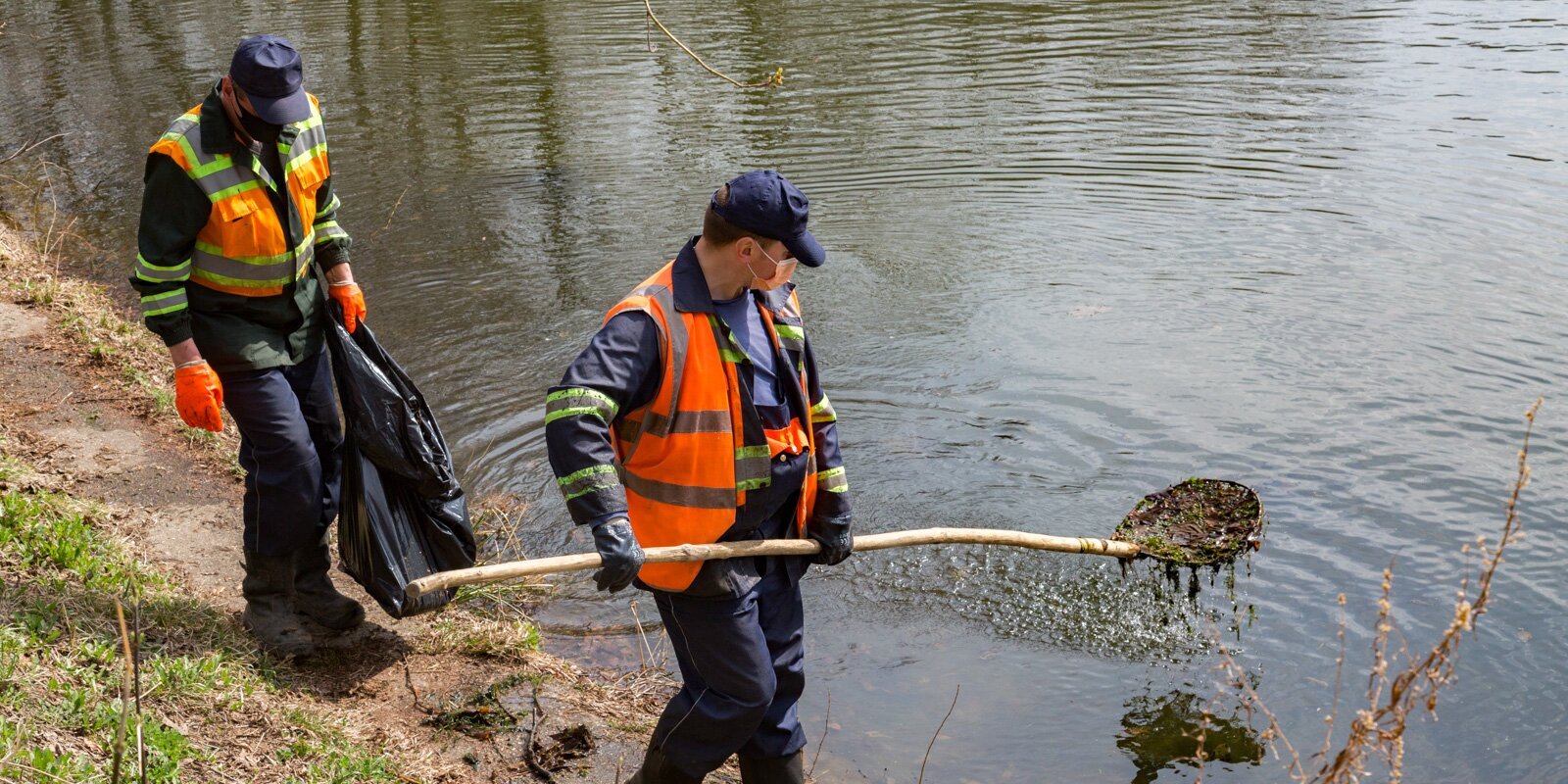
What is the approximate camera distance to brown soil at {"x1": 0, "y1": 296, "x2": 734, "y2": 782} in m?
4.33

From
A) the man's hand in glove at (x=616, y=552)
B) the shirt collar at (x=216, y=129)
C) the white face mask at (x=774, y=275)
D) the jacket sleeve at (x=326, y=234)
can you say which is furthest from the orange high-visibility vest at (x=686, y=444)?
the jacket sleeve at (x=326, y=234)

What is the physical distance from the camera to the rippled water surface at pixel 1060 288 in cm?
548

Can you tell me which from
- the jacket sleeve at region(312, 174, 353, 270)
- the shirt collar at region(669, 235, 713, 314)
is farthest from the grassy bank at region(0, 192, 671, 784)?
the shirt collar at region(669, 235, 713, 314)

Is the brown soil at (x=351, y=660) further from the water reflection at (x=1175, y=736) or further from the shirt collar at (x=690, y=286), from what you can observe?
the shirt collar at (x=690, y=286)

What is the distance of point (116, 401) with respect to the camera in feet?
21.6

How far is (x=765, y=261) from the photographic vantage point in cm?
343

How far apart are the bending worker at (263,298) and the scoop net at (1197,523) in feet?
10.5

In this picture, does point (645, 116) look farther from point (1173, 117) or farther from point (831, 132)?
point (1173, 117)

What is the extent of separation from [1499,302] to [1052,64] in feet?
26.6

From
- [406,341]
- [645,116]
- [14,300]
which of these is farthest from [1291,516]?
[645,116]

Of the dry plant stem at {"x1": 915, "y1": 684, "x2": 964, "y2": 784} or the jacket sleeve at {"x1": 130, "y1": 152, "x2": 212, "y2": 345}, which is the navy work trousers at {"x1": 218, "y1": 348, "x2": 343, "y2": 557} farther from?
the dry plant stem at {"x1": 915, "y1": 684, "x2": 964, "y2": 784}

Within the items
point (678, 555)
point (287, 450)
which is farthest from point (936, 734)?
point (287, 450)

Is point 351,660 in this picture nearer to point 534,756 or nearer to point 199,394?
point 534,756

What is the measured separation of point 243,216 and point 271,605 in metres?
1.48
